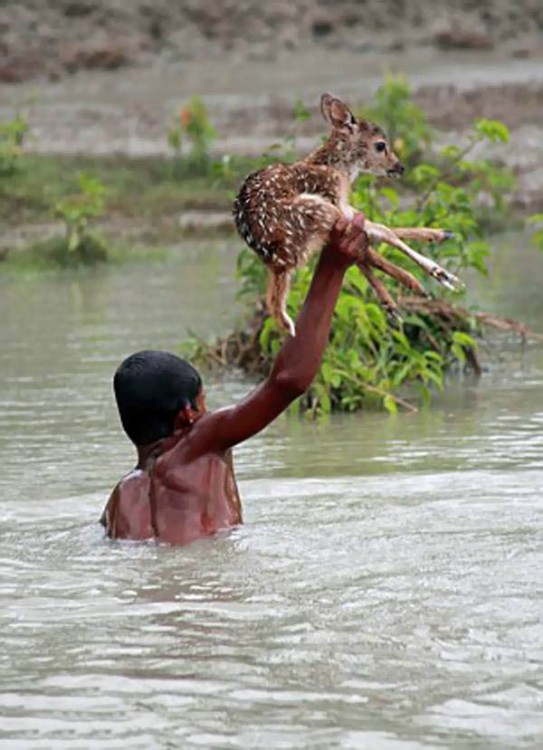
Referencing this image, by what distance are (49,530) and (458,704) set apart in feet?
8.04

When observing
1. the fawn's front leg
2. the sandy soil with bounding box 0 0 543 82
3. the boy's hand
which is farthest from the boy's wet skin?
the sandy soil with bounding box 0 0 543 82

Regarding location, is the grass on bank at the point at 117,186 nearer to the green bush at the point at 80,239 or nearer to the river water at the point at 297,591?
the green bush at the point at 80,239

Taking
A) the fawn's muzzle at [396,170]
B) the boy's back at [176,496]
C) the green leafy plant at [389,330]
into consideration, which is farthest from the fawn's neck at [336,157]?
A: the green leafy plant at [389,330]

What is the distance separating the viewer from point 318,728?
481 centimetres

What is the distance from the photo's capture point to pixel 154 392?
6379 mm

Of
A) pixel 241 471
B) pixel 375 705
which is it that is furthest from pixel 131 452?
pixel 375 705

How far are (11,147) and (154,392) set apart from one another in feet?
37.9

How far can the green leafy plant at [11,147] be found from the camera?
1739 centimetres

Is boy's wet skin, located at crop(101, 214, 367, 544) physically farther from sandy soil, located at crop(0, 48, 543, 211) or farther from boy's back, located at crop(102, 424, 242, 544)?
sandy soil, located at crop(0, 48, 543, 211)

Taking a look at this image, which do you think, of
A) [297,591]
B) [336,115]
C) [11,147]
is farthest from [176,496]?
[11,147]

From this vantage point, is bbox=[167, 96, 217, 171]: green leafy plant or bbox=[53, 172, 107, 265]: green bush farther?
bbox=[167, 96, 217, 171]: green leafy plant

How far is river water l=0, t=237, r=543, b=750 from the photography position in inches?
194

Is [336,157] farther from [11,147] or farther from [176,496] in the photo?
[11,147]

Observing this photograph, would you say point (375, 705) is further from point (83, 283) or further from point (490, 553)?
point (83, 283)
